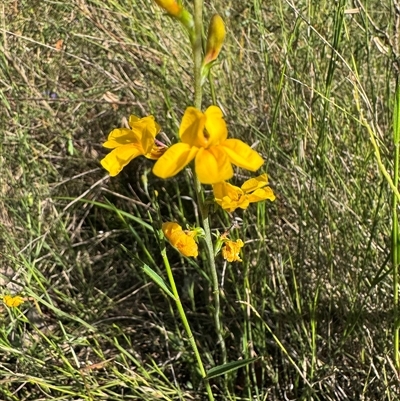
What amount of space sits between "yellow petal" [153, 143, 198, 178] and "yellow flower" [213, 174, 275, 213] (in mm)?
101

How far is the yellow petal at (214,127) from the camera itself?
756 mm

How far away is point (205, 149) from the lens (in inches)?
30.0

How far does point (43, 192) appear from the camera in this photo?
1793 millimetres

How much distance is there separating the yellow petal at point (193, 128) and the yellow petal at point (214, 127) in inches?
0.4

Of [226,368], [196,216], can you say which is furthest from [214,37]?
[196,216]

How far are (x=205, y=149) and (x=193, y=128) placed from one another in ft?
0.11

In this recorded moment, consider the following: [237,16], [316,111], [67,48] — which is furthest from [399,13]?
[67,48]

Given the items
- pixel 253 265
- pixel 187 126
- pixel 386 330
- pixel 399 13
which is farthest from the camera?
pixel 253 265

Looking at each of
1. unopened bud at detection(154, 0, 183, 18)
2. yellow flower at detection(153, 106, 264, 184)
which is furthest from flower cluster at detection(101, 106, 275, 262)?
unopened bud at detection(154, 0, 183, 18)

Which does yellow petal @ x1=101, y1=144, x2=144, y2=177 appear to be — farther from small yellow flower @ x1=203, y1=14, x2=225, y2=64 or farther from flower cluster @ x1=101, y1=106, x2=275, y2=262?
small yellow flower @ x1=203, y1=14, x2=225, y2=64

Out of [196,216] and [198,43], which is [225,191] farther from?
[196,216]

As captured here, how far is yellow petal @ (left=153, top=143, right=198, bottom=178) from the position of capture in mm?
724

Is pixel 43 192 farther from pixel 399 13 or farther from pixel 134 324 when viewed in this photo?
pixel 399 13

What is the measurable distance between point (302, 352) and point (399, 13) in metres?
0.80
